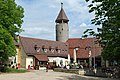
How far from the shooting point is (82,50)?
71625 mm

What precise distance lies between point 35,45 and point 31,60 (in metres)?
4.48

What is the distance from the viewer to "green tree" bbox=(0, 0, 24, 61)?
36531mm

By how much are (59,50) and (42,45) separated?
6005 mm

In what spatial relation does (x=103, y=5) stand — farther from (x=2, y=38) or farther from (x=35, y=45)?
(x=35, y=45)

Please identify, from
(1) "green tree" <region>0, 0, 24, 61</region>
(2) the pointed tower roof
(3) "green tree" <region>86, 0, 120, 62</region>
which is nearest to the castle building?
(2) the pointed tower roof


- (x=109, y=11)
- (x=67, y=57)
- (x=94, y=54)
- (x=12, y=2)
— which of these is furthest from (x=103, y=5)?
(x=67, y=57)

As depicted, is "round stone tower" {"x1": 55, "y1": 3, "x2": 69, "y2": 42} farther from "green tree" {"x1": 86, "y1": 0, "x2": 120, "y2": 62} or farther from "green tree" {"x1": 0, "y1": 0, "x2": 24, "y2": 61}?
"green tree" {"x1": 86, "y1": 0, "x2": 120, "y2": 62}

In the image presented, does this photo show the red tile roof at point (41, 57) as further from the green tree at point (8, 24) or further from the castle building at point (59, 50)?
the green tree at point (8, 24)

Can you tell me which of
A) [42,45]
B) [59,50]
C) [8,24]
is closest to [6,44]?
[8,24]

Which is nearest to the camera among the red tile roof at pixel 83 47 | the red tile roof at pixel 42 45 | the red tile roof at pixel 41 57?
the red tile roof at pixel 41 57

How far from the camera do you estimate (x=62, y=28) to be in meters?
79.6

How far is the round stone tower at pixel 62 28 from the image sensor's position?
262 feet

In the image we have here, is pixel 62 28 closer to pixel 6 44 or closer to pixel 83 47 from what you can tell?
pixel 83 47

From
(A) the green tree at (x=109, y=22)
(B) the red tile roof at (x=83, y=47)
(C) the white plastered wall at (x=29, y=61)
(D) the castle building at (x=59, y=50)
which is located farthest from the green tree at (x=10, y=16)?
(B) the red tile roof at (x=83, y=47)
